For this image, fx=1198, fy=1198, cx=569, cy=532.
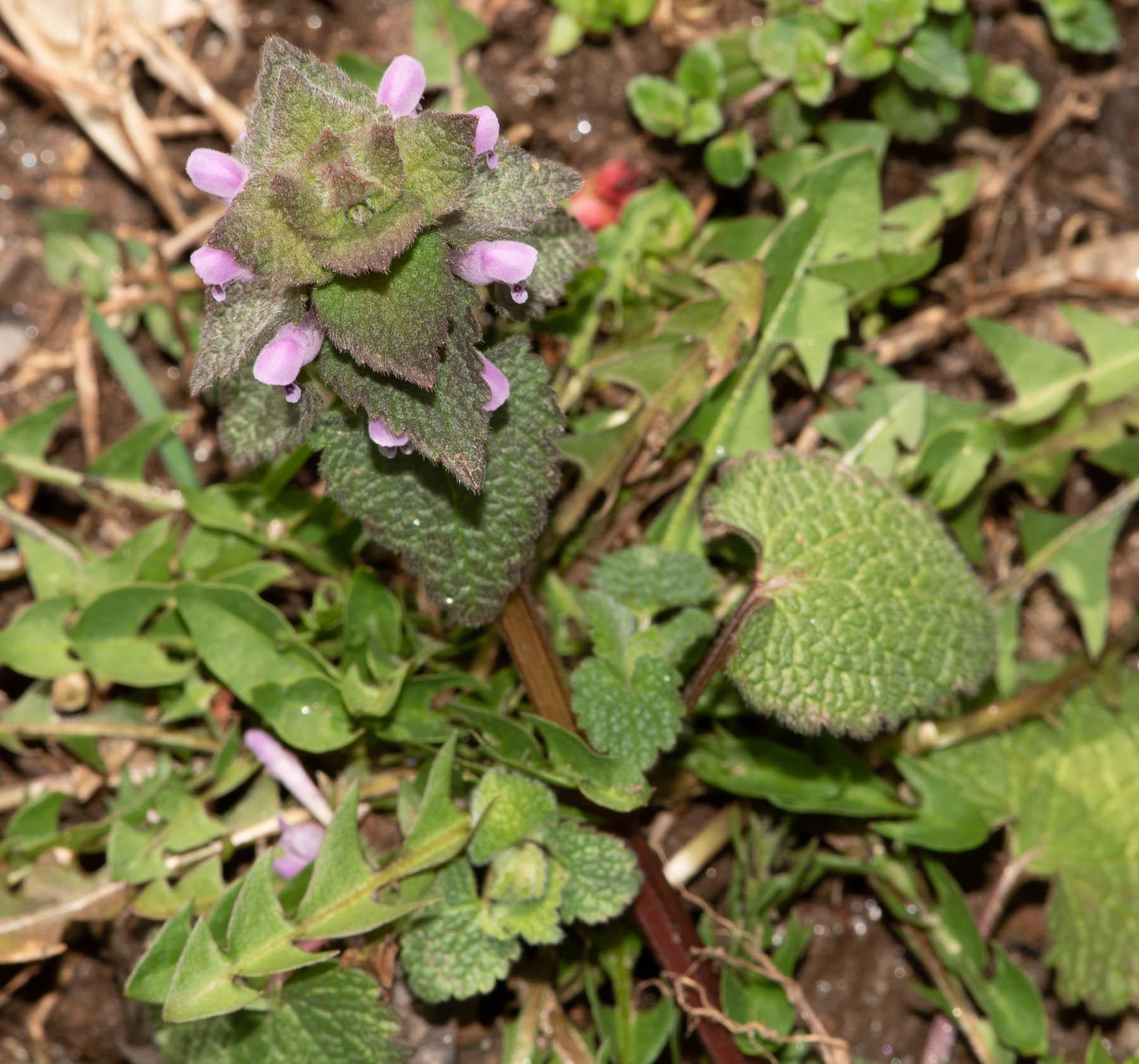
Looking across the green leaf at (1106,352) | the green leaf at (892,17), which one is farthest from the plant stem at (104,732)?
the green leaf at (892,17)

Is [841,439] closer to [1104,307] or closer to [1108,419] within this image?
[1108,419]

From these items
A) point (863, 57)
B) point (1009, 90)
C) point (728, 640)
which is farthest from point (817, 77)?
point (728, 640)

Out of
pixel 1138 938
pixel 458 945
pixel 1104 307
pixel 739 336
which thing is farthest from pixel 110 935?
pixel 1104 307

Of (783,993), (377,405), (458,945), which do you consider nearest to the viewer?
(377,405)

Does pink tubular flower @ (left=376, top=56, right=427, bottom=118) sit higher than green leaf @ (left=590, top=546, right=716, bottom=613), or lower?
higher

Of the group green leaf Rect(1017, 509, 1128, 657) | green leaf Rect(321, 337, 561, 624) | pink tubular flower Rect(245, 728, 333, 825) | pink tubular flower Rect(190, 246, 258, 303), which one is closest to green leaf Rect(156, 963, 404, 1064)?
pink tubular flower Rect(245, 728, 333, 825)

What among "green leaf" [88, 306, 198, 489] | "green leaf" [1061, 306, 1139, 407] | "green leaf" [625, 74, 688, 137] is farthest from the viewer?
"green leaf" [625, 74, 688, 137]

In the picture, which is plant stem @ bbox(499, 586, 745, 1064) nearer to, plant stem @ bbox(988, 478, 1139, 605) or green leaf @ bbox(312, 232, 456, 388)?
green leaf @ bbox(312, 232, 456, 388)

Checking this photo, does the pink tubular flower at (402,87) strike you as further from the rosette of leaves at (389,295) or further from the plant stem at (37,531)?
the plant stem at (37,531)
